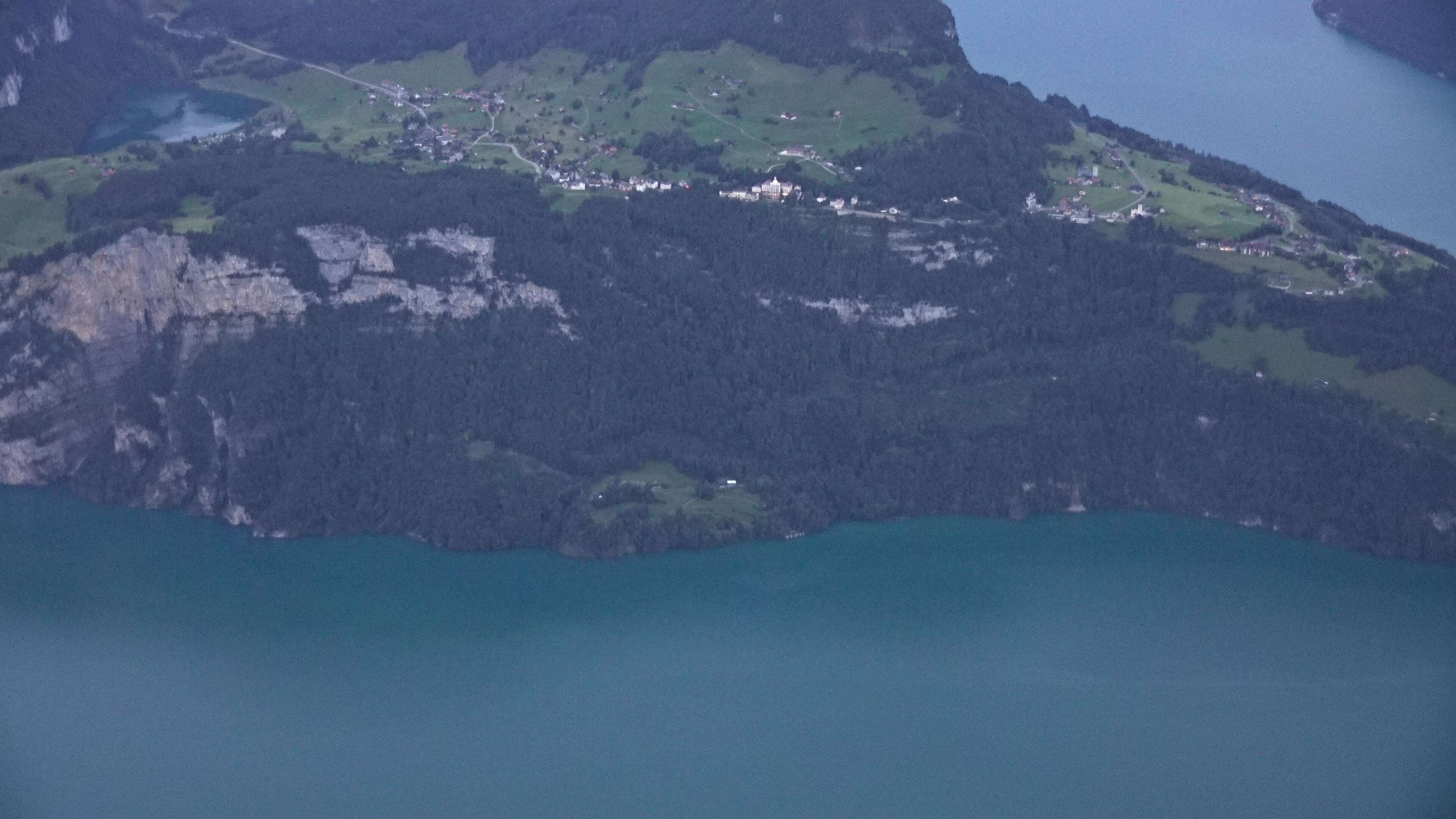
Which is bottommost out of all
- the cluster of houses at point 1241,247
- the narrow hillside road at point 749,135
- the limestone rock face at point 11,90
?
the limestone rock face at point 11,90

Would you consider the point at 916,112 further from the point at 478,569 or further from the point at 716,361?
the point at 478,569

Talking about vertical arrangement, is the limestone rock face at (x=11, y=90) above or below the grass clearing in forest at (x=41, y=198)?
below

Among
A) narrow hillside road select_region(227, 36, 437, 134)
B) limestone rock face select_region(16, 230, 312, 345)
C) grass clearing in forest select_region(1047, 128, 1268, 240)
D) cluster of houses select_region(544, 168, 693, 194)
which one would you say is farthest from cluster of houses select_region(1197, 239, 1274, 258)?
limestone rock face select_region(16, 230, 312, 345)

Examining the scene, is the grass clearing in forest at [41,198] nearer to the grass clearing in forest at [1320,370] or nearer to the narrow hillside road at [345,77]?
the narrow hillside road at [345,77]

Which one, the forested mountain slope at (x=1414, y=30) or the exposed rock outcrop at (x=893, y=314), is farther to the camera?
the forested mountain slope at (x=1414, y=30)

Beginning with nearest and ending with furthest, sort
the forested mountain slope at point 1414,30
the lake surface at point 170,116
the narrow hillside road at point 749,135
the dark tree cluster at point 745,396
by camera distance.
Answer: the dark tree cluster at point 745,396
the narrow hillside road at point 749,135
the lake surface at point 170,116
the forested mountain slope at point 1414,30

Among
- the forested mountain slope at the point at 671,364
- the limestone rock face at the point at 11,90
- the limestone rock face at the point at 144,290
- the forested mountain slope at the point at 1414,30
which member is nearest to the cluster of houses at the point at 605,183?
the forested mountain slope at the point at 671,364

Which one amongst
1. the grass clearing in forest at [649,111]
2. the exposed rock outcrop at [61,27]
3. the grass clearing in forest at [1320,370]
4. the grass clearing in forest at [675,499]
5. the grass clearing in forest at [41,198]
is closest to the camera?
the grass clearing in forest at [675,499]
